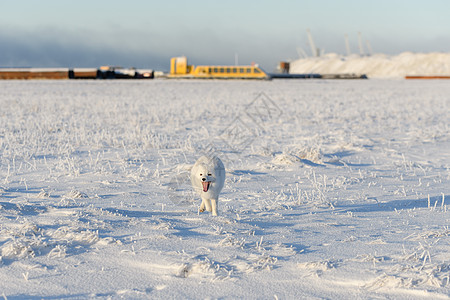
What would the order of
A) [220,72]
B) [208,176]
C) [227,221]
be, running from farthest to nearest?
[220,72]
[227,221]
[208,176]

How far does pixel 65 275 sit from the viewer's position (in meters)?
3.17

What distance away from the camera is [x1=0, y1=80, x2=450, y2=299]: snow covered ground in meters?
3.08

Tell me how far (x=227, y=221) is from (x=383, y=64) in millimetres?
166714

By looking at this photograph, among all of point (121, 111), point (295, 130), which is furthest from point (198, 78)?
point (295, 130)

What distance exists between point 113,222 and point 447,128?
1163 cm

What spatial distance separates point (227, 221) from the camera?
4.46 meters

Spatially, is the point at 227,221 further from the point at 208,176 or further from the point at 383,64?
the point at 383,64

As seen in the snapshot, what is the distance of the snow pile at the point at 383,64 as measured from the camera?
139375 mm

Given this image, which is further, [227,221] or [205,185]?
[227,221]

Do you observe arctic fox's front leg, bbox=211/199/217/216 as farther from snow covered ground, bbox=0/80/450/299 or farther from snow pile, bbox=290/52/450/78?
snow pile, bbox=290/52/450/78

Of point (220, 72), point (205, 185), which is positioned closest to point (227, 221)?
point (205, 185)

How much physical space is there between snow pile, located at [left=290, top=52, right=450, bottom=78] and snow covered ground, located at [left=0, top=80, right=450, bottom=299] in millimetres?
128195

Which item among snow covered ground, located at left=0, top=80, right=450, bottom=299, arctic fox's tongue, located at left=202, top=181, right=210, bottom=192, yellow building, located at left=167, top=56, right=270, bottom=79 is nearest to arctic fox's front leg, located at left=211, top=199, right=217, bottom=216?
snow covered ground, located at left=0, top=80, right=450, bottom=299

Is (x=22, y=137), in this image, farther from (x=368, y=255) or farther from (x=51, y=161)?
(x=368, y=255)
